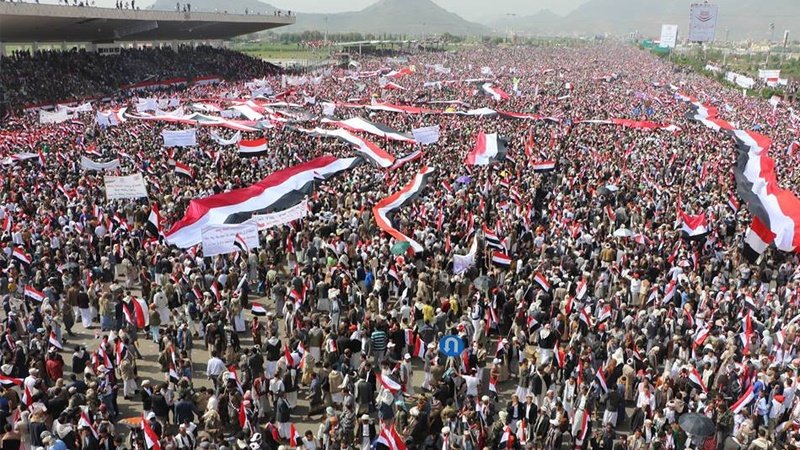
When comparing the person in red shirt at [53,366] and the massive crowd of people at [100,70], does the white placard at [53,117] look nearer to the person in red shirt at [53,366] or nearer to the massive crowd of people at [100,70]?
the massive crowd of people at [100,70]

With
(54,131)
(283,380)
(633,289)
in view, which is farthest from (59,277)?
(54,131)

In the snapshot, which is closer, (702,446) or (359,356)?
(702,446)

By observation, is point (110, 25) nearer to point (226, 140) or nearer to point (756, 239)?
point (226, 140)

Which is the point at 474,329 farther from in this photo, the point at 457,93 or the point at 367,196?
the point at 457,93

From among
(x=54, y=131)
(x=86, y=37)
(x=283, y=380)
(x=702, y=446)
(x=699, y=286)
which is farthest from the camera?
(x=86, y=37)

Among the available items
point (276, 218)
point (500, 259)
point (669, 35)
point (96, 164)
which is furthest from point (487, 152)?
point (669, 35)

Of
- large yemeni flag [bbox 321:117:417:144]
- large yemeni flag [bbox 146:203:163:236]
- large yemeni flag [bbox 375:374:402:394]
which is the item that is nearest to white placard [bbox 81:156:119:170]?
large yemeni flag [bbox 146:203:163:236]

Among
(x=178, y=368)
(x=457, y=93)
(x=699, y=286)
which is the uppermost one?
(x=457, y=93)

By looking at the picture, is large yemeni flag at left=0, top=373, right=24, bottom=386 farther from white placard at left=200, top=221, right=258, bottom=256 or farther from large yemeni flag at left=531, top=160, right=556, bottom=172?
large yemeni flag at left=531, top=160, right=556, bottom=172
